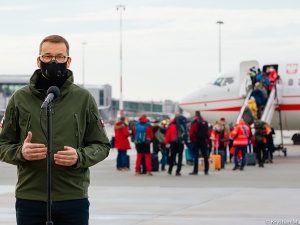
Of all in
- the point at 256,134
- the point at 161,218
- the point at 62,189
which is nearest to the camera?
the point at 62,189

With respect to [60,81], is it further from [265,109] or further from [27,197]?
[265,109]

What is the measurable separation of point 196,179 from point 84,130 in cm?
1645

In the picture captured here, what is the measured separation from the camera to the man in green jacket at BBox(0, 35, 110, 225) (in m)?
5.63

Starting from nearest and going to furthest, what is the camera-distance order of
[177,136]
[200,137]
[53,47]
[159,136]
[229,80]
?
[53,47], [177,136], [200,137], [159,136], [229,80]

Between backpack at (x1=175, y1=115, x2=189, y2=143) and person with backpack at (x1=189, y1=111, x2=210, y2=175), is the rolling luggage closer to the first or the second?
person with backpack at (x1=189, y1=111, x2=210, y2=175)

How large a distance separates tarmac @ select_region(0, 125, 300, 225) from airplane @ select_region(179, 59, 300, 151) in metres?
8.98

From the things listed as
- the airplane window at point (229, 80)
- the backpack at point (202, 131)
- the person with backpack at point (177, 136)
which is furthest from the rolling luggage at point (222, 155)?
the airplane window at point (229, 80)

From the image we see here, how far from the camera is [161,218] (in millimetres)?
13625

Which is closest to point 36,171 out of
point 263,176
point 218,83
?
point 263,176

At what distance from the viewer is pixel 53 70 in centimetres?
556

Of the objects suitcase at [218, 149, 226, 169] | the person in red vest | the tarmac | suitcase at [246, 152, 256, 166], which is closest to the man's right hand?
the tarmac

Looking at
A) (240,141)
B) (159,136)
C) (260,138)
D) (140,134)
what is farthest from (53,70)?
(260,138)

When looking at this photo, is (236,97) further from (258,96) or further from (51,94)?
(51,94)

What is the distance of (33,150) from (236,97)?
100ft
